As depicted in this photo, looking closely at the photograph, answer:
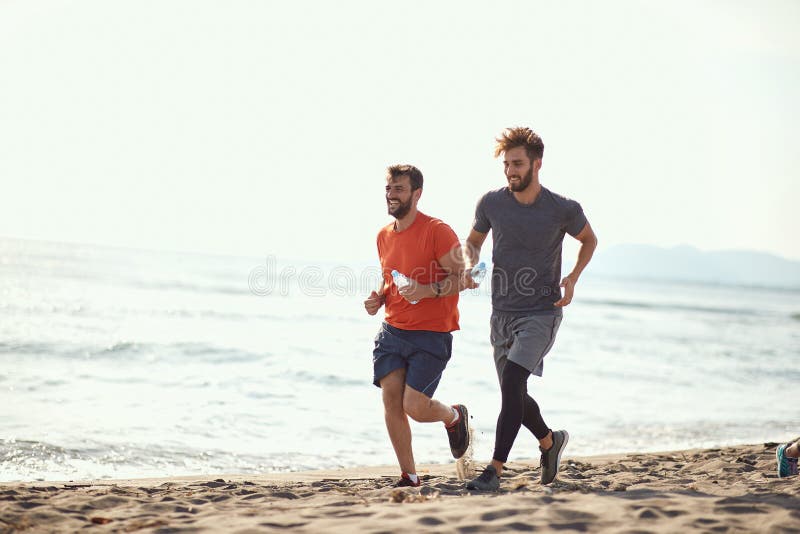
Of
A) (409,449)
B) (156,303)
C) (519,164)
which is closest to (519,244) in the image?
(519,164)

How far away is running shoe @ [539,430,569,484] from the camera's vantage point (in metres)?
5.04

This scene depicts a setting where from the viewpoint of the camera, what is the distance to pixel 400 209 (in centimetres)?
479

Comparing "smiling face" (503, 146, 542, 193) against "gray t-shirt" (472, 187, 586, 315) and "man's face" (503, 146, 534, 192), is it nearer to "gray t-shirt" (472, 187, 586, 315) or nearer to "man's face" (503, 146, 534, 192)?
"man's face" (503, 146, 534, 192)

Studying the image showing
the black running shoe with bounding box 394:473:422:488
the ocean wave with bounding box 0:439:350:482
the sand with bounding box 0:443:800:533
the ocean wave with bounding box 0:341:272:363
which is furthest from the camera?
the ocean wave with bounding box 0:341:272:363

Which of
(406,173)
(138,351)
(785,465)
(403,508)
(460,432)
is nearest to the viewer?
(403,508)

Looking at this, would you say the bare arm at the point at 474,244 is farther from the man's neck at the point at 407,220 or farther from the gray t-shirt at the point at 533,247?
the man's neck at the point at 407,220

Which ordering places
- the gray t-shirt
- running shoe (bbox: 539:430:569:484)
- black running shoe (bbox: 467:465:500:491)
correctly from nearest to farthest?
black running shoe (bbox: 467:465:500:491), the gray t-shirt, running shoe (bbox: 539:430:569:484)

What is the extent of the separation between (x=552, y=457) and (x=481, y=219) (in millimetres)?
1800

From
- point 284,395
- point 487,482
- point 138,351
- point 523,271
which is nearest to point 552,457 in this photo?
point 487,482

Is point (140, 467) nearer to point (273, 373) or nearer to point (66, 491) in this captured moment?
point (66, 491)

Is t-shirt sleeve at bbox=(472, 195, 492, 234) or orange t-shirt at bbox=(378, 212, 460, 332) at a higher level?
t-shirt sleeve at bbox=(472, 195, 492, 234)

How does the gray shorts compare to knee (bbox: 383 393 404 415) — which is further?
knee (bbox: 383 393 404 415)

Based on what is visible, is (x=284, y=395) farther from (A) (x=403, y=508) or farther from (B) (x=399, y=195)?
(A) (x=403, y=508)

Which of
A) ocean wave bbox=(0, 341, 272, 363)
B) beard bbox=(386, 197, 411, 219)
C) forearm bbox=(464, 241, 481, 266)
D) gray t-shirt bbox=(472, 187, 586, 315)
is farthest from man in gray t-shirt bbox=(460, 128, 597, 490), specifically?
ocean wave bbox=(0, 341, 272, 363)
